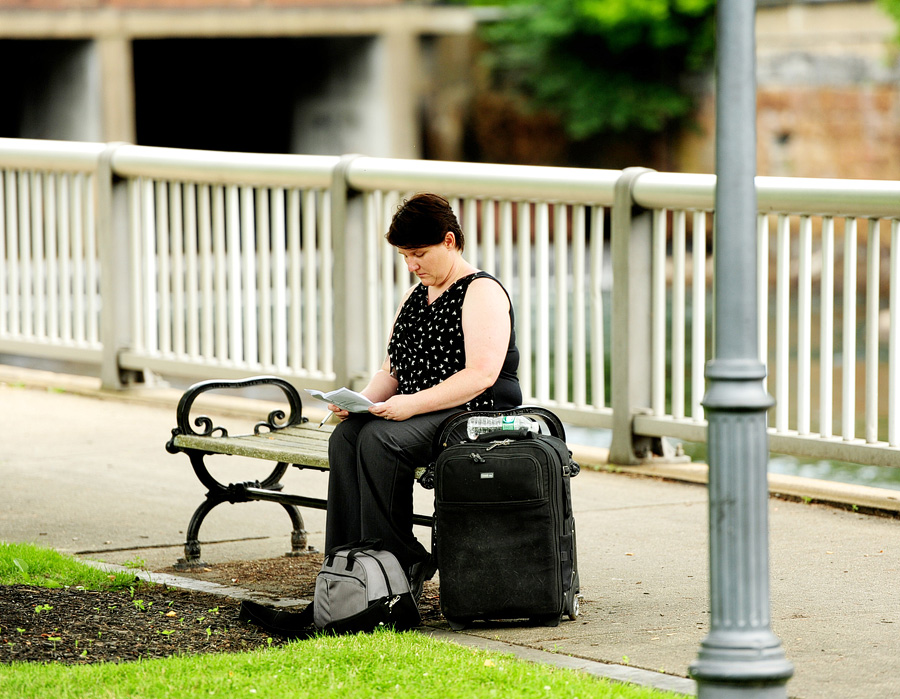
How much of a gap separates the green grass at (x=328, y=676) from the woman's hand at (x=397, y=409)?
30.8 inches

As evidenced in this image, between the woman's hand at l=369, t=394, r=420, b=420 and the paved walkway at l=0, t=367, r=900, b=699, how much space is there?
696 mm

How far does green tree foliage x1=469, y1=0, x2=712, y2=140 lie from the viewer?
35562 millimetres

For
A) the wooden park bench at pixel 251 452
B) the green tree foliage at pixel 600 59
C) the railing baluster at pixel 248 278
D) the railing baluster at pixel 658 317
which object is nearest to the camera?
the wooden park bench at pixel 251 452

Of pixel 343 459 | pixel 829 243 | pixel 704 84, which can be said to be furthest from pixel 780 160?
pixel 343 459

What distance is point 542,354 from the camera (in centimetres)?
772

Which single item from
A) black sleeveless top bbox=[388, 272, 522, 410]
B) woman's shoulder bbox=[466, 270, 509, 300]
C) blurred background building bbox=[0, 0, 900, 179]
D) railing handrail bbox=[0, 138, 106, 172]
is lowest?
black sleeveless top bbox=[388, 272, 522, 410]

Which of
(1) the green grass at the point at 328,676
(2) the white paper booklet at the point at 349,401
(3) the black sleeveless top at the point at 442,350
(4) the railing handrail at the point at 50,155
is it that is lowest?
(1) the green grass at the point at 328,676

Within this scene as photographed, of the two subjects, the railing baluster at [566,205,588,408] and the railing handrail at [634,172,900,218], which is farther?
the railing baluster at [566,205,588,408]

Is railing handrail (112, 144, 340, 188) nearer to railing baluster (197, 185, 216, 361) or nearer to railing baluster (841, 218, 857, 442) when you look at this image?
railing baluster (197, 185, 216, 361)

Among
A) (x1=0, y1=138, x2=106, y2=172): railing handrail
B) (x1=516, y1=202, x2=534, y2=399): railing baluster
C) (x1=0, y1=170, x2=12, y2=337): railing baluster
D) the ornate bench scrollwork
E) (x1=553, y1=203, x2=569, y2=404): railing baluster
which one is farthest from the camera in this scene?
(x1=0, y1=170, x2=12, y2=337): railing baluster

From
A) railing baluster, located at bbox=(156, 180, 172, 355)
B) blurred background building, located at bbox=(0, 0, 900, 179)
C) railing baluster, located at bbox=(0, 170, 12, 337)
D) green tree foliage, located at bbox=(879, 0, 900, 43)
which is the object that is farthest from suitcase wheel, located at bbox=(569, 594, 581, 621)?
green tree foliage, located at bbox=(879, 0, 900, 43)

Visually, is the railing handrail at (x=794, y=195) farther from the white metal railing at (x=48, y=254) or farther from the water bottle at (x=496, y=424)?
the white metal railing at (x=48, y=254)

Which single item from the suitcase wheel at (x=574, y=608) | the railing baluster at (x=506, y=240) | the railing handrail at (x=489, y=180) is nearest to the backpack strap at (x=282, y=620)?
the suitcase wheel at (x=574, y=608)

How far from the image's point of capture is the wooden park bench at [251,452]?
5.36m
